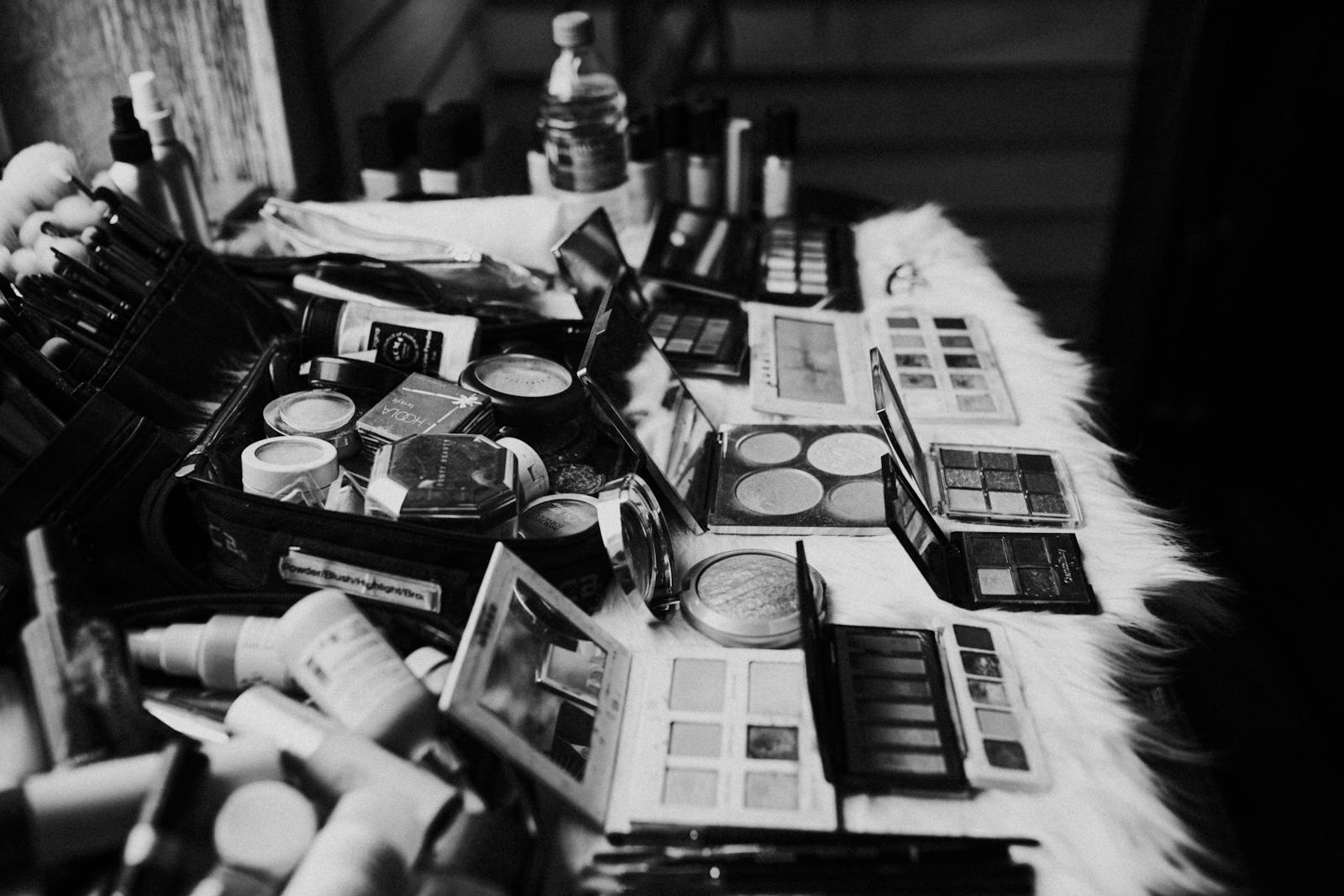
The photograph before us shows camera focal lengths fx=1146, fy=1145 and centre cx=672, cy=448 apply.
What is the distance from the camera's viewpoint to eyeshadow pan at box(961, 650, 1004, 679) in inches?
28.2

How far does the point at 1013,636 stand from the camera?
756 millimetres

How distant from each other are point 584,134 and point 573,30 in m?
0.11

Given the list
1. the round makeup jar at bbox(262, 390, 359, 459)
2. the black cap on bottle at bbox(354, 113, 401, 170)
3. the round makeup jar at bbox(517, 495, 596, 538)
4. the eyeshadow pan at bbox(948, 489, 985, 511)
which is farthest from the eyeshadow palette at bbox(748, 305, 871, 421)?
the black cap on bottle at bbox(354, 113, 401, 170)

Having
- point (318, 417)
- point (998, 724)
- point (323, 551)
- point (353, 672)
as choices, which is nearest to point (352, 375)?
point (318, 417)

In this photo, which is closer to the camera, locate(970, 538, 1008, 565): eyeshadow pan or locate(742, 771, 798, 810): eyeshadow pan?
locate(742, 771, 798, 810): eyeshadow pan

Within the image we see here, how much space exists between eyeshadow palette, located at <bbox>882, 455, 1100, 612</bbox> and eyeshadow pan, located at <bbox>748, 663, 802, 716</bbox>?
0.12 meters

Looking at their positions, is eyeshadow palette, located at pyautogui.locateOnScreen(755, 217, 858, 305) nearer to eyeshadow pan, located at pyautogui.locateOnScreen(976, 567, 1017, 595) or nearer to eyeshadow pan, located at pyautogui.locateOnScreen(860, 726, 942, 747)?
eyeshadow pan, located at pyautogui.locateOnScreen(976, 567, 1017, 595)

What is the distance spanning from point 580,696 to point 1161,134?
1414 mm

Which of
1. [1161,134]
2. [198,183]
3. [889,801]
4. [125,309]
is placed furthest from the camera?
[1161,134]

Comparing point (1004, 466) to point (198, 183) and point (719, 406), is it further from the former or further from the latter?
point (198, 183)

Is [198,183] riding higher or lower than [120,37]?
lower

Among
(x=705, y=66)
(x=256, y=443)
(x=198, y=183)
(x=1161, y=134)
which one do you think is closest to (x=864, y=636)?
(x=256, y=443)

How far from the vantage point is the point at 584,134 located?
1218 mm

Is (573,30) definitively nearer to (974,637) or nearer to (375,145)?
(375,145)
